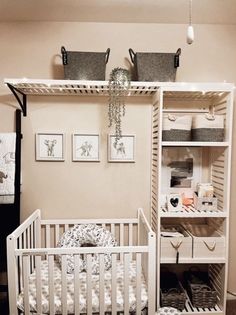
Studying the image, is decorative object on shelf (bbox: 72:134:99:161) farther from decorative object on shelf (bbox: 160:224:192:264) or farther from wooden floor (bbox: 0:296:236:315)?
wooden floor (bbox: 0:296:236:315)

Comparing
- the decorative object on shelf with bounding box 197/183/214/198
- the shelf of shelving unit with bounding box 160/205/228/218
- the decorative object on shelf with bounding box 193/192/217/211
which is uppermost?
the decorative object on shelf with bounding box 197/183/214/198

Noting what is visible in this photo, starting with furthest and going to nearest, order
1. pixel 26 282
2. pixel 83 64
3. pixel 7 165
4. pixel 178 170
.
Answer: pixel 178 170 < pixel 7 165 < pixel 83 64 < pixel 26 282

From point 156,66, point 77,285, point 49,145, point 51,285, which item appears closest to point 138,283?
point 77,285

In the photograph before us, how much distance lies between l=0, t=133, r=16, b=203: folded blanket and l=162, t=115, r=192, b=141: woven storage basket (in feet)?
3.98

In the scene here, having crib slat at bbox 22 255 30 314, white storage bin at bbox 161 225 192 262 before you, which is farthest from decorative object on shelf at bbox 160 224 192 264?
crib slat at bbox 22 255 30 314

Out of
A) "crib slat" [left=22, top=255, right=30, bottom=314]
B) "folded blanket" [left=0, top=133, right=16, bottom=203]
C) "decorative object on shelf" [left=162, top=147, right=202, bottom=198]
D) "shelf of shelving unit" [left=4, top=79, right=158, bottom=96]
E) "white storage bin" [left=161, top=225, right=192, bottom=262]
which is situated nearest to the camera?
"crib slat" [left=22, top=255, right=30, bottom=314]

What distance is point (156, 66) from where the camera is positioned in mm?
2006

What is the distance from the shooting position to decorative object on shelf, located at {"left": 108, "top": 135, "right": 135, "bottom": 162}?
2.28 m

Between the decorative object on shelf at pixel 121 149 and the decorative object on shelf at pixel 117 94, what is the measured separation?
0.05m

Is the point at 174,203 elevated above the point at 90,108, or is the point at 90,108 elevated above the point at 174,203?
the point at 90,108

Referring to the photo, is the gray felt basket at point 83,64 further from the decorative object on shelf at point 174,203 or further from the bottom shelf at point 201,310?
the bottom shelf at point 201,310

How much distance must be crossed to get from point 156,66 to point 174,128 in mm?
477

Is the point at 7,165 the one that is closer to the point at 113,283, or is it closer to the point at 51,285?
the point at 51,285

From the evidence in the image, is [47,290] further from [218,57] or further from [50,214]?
[218,57]
